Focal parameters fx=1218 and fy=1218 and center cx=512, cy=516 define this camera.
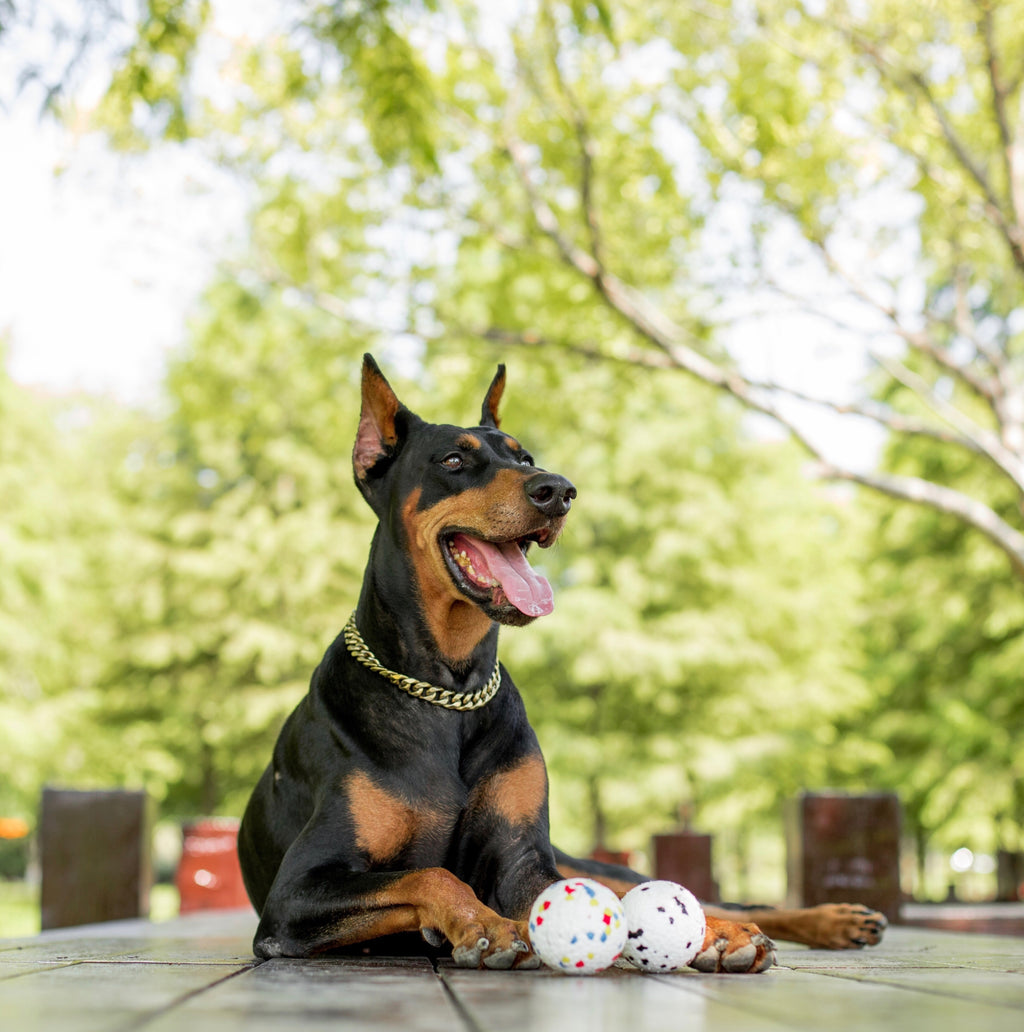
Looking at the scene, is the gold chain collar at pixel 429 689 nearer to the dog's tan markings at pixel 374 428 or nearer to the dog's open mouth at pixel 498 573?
the dog's open mouth at pixel 498 573

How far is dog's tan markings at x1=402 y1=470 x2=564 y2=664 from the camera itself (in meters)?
4.07

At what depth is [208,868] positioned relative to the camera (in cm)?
1148

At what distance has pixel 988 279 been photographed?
14719 millimetres

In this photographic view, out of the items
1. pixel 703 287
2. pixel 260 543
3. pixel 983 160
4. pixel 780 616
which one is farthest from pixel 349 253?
pixel 780 616

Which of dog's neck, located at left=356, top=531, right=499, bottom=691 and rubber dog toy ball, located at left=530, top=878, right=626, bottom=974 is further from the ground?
dog's neck, located at left=356, top=531, right=499, bottom=691

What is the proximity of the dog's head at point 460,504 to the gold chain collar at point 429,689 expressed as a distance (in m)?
0.27

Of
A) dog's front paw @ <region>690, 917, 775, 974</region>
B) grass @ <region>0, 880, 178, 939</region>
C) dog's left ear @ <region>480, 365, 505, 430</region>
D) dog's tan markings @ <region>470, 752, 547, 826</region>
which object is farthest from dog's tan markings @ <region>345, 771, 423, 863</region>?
grass @ <region>0, 880, 178, 939</region>

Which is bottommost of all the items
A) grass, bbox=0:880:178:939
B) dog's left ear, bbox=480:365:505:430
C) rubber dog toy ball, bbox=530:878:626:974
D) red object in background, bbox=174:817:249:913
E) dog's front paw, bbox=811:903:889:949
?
grass, bbox=0:880:178:939

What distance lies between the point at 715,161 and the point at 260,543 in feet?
40.9

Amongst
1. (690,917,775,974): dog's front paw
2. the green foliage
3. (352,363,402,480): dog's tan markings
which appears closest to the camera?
(690,917,775,974): dog's front paw

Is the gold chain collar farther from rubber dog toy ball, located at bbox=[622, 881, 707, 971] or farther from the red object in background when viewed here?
the red object in background

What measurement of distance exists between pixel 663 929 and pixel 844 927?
1.62m

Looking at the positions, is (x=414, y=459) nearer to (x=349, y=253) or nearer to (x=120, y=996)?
(x=120, y=996)

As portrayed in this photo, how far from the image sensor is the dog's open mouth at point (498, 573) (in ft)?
13.3
